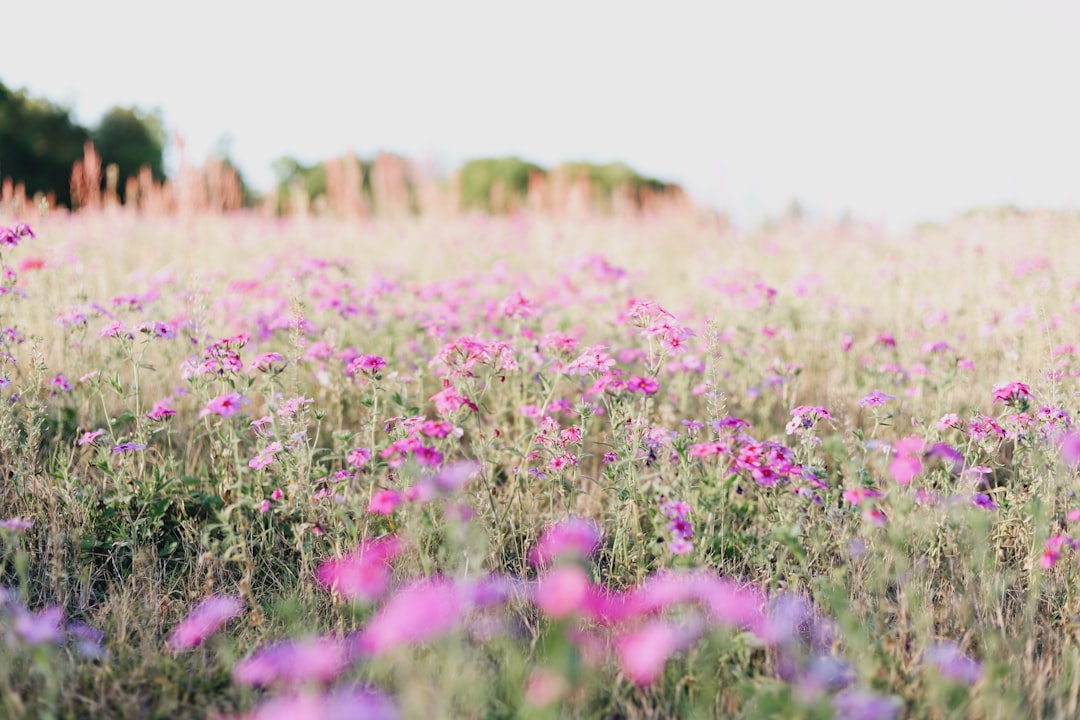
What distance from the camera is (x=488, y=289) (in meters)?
5.27

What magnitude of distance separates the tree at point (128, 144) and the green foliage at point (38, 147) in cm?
157

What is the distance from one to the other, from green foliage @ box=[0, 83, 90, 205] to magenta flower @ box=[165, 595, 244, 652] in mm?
17028

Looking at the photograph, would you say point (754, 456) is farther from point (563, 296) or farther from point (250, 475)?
point (563, 296)

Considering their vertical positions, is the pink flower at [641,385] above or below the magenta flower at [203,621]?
above

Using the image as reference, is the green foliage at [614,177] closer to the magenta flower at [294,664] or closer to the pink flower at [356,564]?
the pink flower at [356,564]

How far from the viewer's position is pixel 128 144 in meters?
20.0

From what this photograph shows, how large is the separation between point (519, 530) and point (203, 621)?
1.12m

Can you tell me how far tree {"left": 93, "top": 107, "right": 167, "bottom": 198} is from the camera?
19.2 m

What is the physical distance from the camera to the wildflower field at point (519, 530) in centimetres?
172

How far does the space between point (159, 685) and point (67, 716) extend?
0.23 meters

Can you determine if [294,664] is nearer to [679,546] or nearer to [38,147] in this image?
[679,546]

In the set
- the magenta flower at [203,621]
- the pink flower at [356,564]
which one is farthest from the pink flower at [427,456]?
the magenta flower at [203,621]

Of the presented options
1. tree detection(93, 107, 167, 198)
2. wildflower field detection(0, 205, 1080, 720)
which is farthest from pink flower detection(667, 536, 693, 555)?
tree detection(93, 107, 167, 198)

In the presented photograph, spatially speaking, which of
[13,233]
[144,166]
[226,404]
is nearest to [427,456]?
[226,404]
